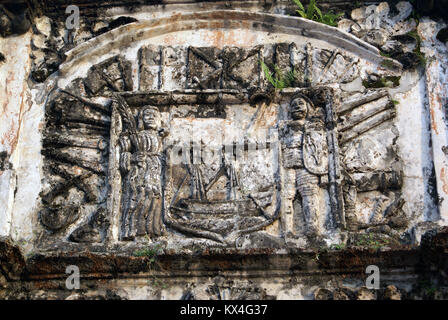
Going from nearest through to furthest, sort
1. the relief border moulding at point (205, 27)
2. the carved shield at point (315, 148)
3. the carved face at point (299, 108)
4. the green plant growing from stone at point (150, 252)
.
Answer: the green plant growing from stone at point (150, 252) → the carved shield at point (315, 148) → the carved face at point (299, 108) → the relief border moulding at point (205, 27)

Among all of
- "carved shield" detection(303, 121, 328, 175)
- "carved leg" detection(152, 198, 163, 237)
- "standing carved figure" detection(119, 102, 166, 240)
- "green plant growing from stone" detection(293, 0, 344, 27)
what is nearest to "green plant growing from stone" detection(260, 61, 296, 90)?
"carved shield" detection(303, 121, 328, 175)

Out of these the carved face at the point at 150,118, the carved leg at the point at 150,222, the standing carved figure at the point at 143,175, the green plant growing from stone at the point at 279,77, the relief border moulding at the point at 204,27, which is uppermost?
the relief border moulding at the point at 204,27

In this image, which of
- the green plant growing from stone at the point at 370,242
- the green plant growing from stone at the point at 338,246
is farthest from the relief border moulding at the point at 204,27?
the green plant growing from stone at the point at 338,246

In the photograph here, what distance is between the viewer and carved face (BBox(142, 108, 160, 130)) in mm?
10891

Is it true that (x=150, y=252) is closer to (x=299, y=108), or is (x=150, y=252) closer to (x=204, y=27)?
(x=299, y=108)

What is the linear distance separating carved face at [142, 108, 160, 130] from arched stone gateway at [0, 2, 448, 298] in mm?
18

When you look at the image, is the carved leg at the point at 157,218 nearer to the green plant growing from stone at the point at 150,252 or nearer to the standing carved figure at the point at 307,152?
the green plant growing from stone at the point at 150,252

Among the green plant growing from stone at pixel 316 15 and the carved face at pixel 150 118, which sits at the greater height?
the green plant growing from stone at pixel 316 15

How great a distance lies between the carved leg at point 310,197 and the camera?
10.2 m

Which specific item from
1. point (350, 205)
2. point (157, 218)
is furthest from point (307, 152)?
point (157, 218)

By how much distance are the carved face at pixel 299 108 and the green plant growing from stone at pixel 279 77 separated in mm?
305

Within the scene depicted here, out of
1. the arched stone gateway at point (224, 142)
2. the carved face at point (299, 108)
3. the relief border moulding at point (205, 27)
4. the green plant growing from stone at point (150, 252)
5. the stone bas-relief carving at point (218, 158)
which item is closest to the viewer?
the green plant growing from stone at point (150, 252)

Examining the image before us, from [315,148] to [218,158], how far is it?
1.23m
